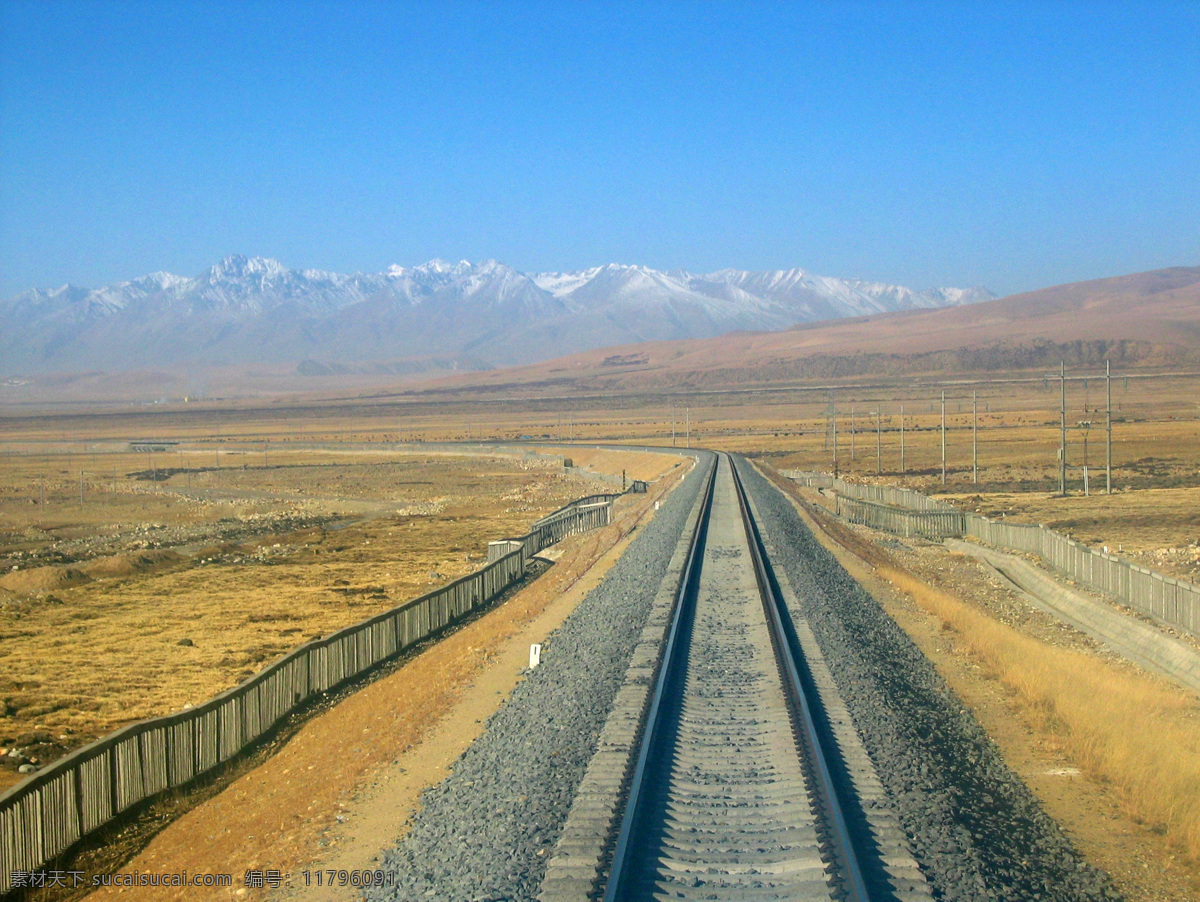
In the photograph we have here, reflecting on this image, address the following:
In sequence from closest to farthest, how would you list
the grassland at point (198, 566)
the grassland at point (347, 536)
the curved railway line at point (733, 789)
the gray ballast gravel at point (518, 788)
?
the curved railway line at point (733, 789), the gray ballast gravel at point (518, 788), the grassland at point (347, 536), the grassland at point (198, 566)

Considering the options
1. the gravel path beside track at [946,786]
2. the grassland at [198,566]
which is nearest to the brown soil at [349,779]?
the grassland at [198,566]

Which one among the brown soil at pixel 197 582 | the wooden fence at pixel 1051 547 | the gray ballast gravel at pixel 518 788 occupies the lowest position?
the brown soil at pixel 197 582

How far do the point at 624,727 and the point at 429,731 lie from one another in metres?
2.57

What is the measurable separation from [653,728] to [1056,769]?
3.65 meters

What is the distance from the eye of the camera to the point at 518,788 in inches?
336

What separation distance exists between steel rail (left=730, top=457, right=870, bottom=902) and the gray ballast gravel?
1.84 metres

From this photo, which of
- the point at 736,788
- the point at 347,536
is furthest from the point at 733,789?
the point at 347,536

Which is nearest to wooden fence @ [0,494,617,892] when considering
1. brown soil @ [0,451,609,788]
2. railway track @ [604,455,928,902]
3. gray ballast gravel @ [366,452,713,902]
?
brown soil @ [0,451,609,788]

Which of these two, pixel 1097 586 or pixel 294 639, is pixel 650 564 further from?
pixel 1097 586

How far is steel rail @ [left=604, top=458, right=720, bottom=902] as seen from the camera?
21.9 feet

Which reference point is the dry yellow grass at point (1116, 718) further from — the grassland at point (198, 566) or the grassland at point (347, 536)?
the grassland at point (198, 566)

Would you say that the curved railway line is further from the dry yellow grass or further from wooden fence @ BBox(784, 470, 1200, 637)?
wooden fence @ BBox(784, 470, 1200, 637)

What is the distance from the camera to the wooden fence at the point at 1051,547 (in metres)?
20.6

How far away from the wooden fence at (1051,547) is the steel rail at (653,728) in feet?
29.7
